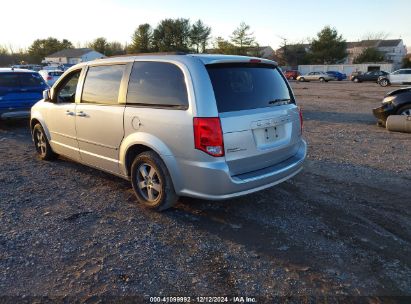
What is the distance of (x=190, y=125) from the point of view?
3789 mm

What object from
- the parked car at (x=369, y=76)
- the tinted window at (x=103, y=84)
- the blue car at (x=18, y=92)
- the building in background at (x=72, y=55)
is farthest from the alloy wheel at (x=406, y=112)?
the building in background at (x=72, y=55)

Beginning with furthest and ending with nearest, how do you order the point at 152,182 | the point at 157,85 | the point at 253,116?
1. the point at 152,182
2. the point at 157,85
3. the point at 253,116

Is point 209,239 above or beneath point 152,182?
beneath

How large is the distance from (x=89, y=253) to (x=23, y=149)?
5.25 meters

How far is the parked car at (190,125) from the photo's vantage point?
12.4 feet

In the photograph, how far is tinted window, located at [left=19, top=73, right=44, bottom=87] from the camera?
1047 cm

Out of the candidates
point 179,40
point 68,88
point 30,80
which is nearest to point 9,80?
point 30,80

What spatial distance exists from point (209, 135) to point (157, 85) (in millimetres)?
1012

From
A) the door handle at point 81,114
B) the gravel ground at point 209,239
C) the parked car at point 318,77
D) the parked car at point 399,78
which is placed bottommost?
the parked car at point 318,77

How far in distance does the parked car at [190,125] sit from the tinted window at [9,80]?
608cm

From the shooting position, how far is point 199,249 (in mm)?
3641

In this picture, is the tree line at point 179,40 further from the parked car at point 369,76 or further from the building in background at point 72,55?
the parked car at point 369,76

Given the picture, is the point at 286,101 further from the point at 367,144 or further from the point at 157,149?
the point at 367,144

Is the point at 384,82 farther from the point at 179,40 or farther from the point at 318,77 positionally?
the point at 179,40
